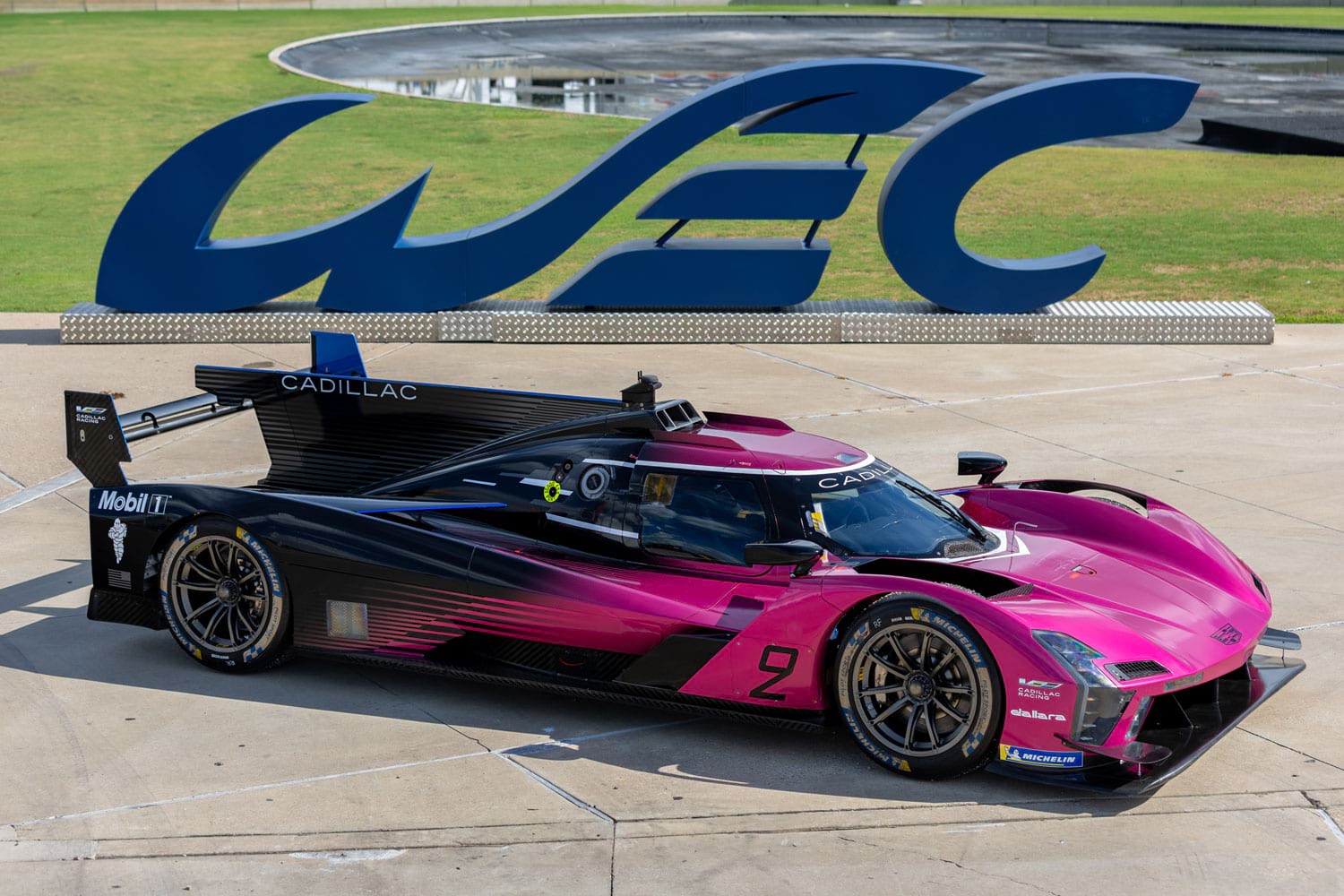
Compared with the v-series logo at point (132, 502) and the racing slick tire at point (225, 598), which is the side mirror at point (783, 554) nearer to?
the racing slick tire at point (225, 598)

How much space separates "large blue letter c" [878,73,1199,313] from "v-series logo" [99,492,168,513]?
9567 mm

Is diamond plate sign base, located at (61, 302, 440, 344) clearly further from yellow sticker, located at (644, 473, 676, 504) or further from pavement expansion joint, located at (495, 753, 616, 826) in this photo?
pavement expansion joint, located at (495, 753, 616, 826)

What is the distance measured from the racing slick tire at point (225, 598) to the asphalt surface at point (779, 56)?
25078 mm

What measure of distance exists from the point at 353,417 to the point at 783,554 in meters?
2.98

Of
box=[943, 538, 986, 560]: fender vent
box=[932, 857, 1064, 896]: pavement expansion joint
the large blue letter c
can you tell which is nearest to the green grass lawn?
the large blue letter c

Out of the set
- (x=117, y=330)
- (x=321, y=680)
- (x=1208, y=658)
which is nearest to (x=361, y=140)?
(x=117, y=330)

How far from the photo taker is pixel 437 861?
5891 mm

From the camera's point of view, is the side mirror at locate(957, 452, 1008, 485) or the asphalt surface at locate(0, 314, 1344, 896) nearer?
the asphalt surface at locate(0, 314, 1344, 896)

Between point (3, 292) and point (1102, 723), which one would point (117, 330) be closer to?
point (3, 292)

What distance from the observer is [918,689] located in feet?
21.3

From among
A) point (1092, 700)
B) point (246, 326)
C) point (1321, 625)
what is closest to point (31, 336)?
point (246, 326)

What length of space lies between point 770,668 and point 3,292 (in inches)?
553

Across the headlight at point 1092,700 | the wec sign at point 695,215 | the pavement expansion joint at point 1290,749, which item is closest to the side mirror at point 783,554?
the headlight at point 1092,700

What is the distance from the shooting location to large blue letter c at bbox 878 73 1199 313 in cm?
1572
